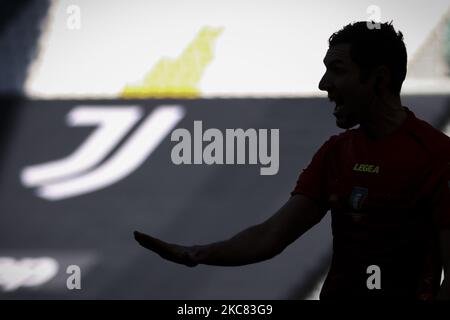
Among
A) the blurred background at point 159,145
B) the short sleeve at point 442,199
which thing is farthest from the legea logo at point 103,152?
the short sleeve at point 442,199

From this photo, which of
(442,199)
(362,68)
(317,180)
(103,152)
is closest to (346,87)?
(362,68)

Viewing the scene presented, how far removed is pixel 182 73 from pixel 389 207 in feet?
5.72

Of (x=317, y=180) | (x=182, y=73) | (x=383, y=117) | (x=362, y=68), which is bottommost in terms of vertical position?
(x=317, y=180)

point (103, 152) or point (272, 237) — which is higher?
point (103, 152)

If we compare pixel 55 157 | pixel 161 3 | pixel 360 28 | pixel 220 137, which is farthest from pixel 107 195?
pixel 360 28

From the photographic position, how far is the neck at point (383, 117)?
1514 millimetres

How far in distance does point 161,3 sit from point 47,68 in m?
0.57

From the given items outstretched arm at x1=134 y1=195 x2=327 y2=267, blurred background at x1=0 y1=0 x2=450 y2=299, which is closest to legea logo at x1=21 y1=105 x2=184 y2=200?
blurred background at x1=0 y1=0 x2=450 y2=299

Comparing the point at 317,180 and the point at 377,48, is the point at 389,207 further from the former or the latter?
the point at 377,48

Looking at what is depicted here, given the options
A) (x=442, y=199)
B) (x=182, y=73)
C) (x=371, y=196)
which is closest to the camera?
(x=442, y=199)

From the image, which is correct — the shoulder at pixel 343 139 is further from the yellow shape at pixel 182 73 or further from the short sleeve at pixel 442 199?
the yellow shape at pixel 182 73

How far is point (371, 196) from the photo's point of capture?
4.84ft

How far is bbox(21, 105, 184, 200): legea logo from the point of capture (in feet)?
10.1

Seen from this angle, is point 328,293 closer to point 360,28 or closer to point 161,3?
point 360,28
